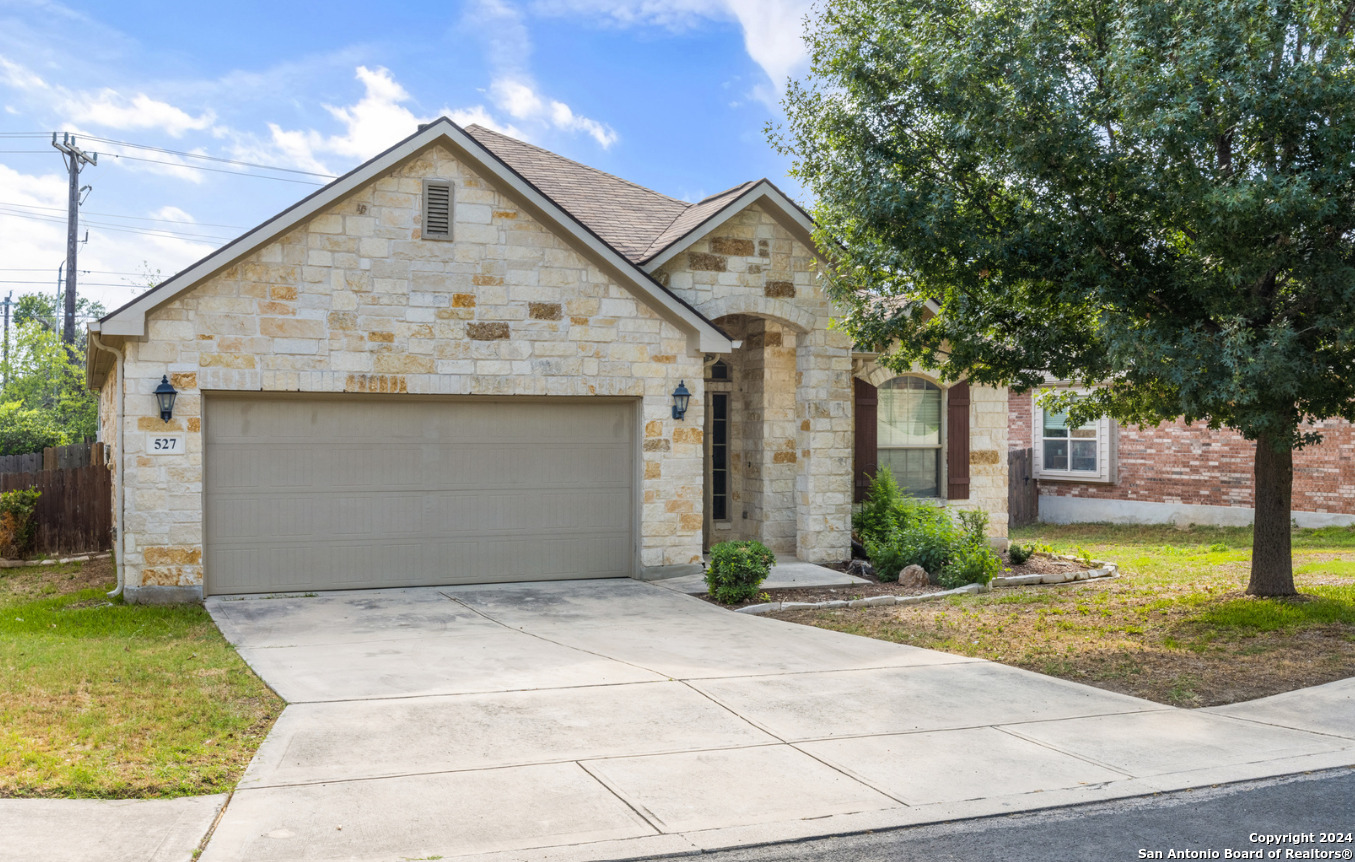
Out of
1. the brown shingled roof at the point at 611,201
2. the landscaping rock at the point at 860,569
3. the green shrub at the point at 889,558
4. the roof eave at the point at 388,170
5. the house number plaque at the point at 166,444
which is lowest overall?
the landscaping rock at the point at 860,569

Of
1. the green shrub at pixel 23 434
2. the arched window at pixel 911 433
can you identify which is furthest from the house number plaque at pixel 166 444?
the green shrub at pixel 23 434

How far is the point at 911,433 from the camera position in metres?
16.0

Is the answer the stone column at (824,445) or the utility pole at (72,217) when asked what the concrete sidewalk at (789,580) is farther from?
the utility pole at (72,217)

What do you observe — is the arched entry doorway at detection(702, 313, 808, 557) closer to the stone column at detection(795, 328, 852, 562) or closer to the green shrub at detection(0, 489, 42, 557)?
the stone column at detection(795, 328, 852, 562)

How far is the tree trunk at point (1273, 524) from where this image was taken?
11023 millimetres

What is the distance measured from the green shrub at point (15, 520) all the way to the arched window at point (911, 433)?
13.0 meters

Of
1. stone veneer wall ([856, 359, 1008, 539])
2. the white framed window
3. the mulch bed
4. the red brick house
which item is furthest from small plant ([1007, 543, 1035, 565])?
the white framed window

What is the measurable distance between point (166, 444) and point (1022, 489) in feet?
62.2

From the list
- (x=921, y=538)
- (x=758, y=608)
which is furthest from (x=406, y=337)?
(x=921, y=538)

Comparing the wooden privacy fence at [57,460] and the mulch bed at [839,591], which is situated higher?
Answer: the wooden privacy fence at [57,460]

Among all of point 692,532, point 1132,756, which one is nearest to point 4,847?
point 1132,756

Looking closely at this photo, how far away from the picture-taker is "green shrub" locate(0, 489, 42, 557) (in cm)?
1538

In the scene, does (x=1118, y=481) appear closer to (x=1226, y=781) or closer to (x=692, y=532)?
(x=692, y=532)

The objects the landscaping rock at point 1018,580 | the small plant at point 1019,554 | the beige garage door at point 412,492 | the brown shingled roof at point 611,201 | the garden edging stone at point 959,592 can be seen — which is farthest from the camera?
the small plant at point 1019,554
